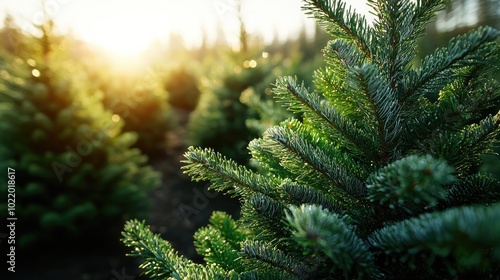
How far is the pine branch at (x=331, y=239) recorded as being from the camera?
69 centimetres

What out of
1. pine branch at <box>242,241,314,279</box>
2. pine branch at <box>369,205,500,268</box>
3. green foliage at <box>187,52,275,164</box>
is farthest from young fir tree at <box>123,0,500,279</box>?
green foliage at <box>187,52,275,164</box>

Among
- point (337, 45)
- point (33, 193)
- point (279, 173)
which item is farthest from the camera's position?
point (33, 193)

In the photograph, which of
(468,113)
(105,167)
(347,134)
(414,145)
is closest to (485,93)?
(468,113)

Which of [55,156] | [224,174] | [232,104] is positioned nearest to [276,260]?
[224,174]

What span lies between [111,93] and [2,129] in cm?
640

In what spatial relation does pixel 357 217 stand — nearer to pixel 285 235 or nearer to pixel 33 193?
pixel 285 235

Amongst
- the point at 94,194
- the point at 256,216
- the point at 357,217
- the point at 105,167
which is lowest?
the point at 357,217

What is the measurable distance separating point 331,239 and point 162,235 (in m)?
5.67

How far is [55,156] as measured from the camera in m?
4.82

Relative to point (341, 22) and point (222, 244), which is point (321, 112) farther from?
point (222, 244)

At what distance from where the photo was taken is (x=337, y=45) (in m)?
0.98

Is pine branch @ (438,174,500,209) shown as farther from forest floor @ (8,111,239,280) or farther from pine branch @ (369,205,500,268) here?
forest floor @ (8,111,239,280)

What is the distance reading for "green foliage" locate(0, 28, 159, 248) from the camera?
15.4 feet

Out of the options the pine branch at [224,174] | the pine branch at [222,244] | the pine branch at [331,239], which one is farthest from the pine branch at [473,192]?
the pine branch at [222,244]
